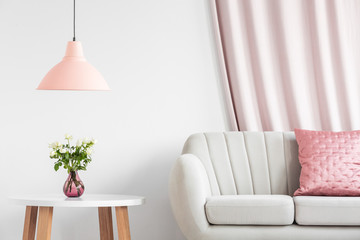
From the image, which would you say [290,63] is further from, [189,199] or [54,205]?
[54,205]

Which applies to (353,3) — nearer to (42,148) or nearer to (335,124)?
(335,124)

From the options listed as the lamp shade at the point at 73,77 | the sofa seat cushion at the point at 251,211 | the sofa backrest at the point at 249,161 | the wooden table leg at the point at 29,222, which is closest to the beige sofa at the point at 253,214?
the sofa seat cushion at the point at 251,211

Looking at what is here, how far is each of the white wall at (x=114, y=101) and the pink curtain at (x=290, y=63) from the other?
19cm

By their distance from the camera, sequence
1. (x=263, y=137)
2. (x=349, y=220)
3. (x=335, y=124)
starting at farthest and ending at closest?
(x=335, y=124), (x=263, y=137), (x=349, y=220)

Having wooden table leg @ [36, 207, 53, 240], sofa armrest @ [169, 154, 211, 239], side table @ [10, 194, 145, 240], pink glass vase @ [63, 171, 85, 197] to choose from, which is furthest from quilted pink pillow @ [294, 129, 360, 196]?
wooden table leg @ [36, 207, 53, 240]

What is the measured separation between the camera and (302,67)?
3553 millimetres

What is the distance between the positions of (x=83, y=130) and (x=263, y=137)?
127cm

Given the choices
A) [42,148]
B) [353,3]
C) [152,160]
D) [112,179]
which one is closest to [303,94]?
[353,3]

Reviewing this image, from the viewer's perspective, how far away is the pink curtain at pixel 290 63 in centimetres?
350

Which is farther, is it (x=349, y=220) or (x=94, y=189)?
(x=94, y=189)

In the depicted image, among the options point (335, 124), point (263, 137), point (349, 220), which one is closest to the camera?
point (349, 220)

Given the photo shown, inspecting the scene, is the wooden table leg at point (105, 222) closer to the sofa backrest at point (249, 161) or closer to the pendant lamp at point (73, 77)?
the sofa backrest at point (249, 161)

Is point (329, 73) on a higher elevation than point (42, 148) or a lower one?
higher

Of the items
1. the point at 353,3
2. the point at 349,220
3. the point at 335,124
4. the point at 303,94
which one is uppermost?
the point at 353,3
